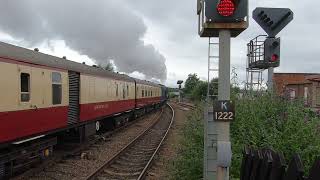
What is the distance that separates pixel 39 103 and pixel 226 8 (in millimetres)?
7491

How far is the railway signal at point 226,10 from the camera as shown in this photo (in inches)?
206

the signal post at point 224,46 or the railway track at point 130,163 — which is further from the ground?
the signal post at point 224,46

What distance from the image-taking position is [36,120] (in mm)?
11578

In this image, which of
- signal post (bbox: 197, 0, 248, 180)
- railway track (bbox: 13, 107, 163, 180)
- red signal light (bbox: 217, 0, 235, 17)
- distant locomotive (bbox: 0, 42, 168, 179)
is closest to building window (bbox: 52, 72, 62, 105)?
distant locomotive (bbox: 0, 42, 168, 179)

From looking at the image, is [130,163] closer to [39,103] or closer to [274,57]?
[39,103]

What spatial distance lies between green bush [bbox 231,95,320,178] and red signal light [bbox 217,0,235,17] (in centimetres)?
217

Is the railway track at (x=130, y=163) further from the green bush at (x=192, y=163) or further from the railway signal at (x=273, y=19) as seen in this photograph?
the railway signal at (x=273, y=19)

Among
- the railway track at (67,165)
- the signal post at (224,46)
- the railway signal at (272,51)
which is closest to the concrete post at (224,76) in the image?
the signal post at (224,46)

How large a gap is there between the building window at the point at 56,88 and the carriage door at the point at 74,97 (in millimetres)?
1288

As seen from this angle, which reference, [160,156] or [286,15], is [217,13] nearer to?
[286,15]

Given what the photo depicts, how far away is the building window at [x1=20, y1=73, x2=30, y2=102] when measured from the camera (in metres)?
10.7

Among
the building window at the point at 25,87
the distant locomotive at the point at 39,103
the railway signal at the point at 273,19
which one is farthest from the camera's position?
the railway signal at the point at 273,19

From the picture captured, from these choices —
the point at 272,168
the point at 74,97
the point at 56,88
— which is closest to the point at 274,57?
the point at 56,88

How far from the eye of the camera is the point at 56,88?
13133 millimetres
